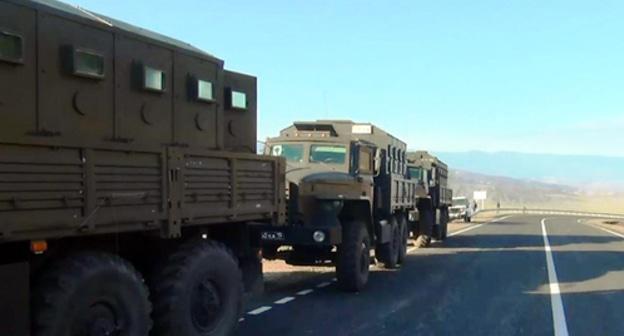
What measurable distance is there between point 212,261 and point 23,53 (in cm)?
289

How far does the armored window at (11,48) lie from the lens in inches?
200

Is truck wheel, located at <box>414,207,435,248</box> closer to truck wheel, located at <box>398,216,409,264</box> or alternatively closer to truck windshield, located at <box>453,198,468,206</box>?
truck wheel, located at <box>398,216,409,264</box>

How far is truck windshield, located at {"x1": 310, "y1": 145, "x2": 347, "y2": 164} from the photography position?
13.4 meters

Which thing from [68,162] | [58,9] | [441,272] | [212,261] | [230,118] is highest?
[58,9]

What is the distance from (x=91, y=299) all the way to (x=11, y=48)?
1877mm

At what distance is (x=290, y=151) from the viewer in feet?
44.7

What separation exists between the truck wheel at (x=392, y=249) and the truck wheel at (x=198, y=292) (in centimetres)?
817

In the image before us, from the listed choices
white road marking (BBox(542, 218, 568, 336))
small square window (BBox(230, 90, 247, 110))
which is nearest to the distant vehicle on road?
white road marking (BBox(542, 218, 568, 336))

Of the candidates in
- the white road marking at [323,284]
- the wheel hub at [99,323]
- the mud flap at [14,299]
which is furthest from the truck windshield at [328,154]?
the mud flap at [14,299]

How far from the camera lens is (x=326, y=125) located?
15.4 meters

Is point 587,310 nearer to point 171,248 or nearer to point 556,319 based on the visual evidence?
point 556,319

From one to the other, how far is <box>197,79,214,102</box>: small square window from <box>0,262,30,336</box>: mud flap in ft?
9.33

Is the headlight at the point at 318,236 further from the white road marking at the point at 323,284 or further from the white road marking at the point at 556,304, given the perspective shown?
the white road marking at the point at 556,304

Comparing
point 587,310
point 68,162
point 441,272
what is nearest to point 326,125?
point 441,272
